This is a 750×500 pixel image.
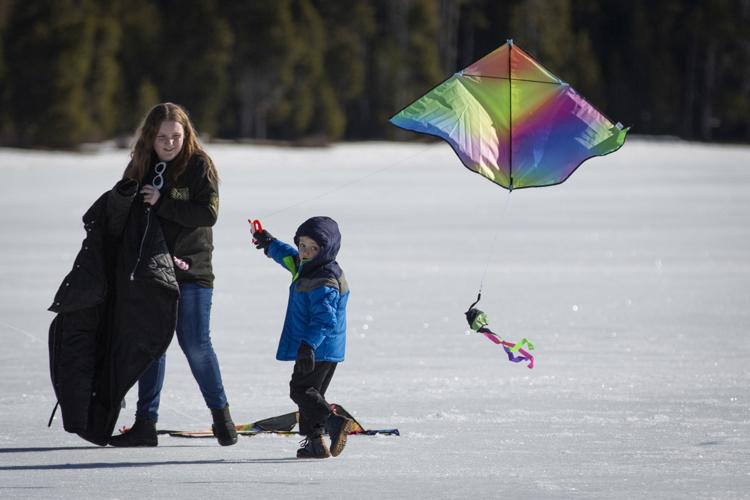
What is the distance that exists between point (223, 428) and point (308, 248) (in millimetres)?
877

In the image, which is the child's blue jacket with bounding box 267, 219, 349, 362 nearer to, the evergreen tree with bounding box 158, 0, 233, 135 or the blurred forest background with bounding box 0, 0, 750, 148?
the blurred forest background with bounding box 0, 0, 750, 148

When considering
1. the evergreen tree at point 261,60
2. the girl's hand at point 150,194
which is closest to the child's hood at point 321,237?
the girl's hand at point 150,194

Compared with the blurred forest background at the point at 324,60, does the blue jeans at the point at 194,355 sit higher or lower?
higher

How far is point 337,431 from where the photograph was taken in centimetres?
570

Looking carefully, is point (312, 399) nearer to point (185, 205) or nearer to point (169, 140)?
point (185, 205)

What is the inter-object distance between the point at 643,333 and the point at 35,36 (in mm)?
39789

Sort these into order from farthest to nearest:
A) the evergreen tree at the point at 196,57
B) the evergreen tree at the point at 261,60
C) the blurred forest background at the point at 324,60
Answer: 1. the evergreen tree at the point at 261,60
2. the evergreen tree at the point at 196,57
3. the blurred forest background at the point at 324,60

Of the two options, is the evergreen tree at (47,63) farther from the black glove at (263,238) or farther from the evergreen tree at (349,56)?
the black glove at (263,238)

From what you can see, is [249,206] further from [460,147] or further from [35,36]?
[35,36]

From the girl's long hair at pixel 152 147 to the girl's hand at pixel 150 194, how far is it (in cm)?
12

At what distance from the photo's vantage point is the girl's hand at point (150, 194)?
18.4ft

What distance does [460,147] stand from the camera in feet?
21.9

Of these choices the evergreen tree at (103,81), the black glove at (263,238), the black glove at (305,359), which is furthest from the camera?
the evergreen tree at (103,81)

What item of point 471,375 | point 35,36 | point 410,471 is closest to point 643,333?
point 471,375
